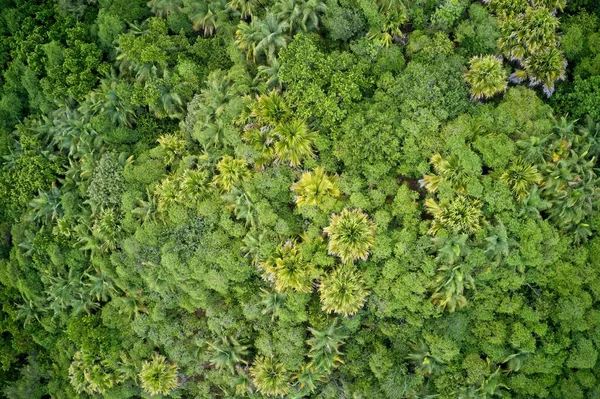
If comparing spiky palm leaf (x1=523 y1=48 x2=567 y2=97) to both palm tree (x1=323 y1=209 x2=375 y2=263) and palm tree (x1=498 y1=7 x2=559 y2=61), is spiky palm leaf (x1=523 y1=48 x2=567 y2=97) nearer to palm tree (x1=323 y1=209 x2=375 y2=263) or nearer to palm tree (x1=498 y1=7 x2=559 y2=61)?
palm tree (x1=498 y1=7 x2=559 y2=61)

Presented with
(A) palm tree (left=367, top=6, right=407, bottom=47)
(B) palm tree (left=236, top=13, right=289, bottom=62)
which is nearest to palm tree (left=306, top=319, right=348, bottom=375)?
(B) palm tree (left=236, top=13, right=289, bottom=62)

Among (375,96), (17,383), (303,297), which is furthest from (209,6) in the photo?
(17,383)

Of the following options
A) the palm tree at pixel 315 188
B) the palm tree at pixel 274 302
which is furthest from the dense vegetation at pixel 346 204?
the palm tree at pixel 274 302

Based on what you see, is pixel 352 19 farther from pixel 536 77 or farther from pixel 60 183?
pixel 60 183

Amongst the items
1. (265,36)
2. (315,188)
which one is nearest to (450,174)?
(315,188)

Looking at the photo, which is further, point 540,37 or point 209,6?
point 209,6

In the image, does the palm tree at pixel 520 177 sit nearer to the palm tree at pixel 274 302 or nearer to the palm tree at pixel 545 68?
the palm tree at pixel 545 68
